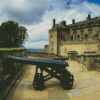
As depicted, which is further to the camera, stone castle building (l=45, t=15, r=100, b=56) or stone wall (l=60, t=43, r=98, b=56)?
stone castle building (l=45, t=15, r=100, b=56)

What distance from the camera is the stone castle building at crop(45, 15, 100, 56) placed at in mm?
15934

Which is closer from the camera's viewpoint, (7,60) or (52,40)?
(7,60)

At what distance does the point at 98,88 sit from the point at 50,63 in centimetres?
218

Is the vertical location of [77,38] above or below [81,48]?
above

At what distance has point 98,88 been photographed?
11.7 feet

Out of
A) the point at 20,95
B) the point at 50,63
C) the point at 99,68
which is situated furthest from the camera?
the point at 99,68

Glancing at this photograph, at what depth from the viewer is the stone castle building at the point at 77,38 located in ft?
52.3

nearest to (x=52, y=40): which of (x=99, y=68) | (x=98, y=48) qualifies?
(x=98, y=48)

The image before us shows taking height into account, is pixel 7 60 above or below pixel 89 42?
below

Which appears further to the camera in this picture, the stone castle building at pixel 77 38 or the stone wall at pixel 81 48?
the stone castle building at pixel 77 38

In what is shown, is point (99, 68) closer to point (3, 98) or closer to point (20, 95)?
point (20, 95)

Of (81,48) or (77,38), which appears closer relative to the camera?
(81,48)

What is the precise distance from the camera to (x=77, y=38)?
1022 inches

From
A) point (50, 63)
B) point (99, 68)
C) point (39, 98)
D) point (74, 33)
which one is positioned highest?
point (74, 33)
